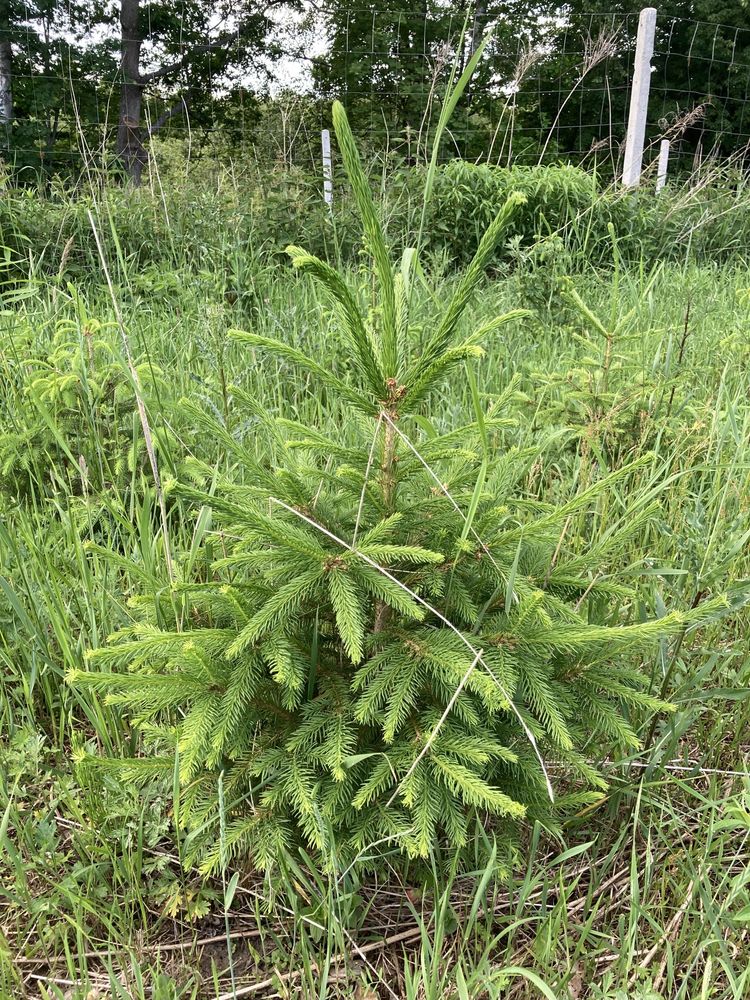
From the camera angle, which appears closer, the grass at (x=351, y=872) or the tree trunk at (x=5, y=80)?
the grass at (x=351, y=872)

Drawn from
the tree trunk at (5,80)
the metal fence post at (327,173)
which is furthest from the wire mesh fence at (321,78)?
the metal fence post at (327,173)

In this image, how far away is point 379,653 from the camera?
111 centimetres

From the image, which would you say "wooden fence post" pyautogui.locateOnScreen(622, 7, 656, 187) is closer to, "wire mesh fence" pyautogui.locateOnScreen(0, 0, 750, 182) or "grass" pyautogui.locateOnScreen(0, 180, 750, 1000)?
"wire mesh fence" pyautogui.locateOnScreen(0, 0, 750, 182)

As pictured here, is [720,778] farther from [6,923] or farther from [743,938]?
[6,923]

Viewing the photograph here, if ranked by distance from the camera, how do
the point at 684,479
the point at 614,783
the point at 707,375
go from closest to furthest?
the point at 614,783 → the point at 684,479 → the point at 707,375

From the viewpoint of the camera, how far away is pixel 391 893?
122 centimetres

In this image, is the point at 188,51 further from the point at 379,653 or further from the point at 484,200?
the point at 379,653

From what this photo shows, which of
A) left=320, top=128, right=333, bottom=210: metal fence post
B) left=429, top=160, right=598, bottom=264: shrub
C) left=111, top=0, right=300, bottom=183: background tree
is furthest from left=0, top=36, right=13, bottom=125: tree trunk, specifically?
left=429, top=160, right=598, bottom=264: shrub

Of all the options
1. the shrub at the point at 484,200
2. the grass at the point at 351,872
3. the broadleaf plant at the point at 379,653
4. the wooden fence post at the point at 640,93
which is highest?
the wooden fence post at the point at 640,93

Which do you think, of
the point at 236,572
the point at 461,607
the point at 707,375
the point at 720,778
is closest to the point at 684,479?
the point at 707,375

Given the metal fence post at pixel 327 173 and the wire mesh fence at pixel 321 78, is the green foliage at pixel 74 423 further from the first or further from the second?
the wire mesh fence at pixel 321 78

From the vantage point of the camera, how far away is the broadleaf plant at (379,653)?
1.02 metres

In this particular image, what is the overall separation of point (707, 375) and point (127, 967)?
268 cm

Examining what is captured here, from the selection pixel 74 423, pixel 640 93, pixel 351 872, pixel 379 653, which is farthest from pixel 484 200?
pixel 351 872
